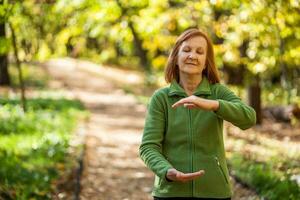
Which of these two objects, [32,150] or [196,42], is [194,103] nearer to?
[196,42]

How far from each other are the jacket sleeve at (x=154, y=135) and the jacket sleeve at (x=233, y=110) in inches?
14.5

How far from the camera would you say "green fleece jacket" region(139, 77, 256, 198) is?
3.45 m

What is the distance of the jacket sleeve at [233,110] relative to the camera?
3318mm

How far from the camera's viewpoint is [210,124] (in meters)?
3.49

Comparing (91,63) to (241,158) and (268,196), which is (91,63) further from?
(268,196)

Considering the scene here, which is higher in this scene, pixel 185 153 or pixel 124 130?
pixel 185 153

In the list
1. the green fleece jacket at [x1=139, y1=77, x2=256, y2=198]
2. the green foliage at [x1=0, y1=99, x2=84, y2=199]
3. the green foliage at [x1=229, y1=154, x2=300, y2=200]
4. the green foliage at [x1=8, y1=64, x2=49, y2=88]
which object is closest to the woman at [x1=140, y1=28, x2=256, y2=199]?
the green fleece jacket at [x1=139, y1=77, x2=256, y2=198]

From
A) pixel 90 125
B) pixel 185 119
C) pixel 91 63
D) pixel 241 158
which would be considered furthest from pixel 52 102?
pixel 91 63

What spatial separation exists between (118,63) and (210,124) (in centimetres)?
3974

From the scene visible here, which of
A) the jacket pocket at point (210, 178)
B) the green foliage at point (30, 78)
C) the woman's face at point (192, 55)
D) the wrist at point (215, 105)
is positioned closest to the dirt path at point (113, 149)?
the green foliage at point (30, 78)

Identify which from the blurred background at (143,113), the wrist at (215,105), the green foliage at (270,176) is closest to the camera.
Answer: the wrist at (215,105)

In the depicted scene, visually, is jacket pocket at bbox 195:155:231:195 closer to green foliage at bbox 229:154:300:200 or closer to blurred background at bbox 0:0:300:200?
green foliage at bbox 229:154:300:200

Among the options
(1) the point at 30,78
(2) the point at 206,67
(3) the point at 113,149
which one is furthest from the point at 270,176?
(1) the point at 30,78

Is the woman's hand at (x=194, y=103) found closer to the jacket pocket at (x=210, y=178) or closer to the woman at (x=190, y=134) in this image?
the woman at (x=190, y=134)
